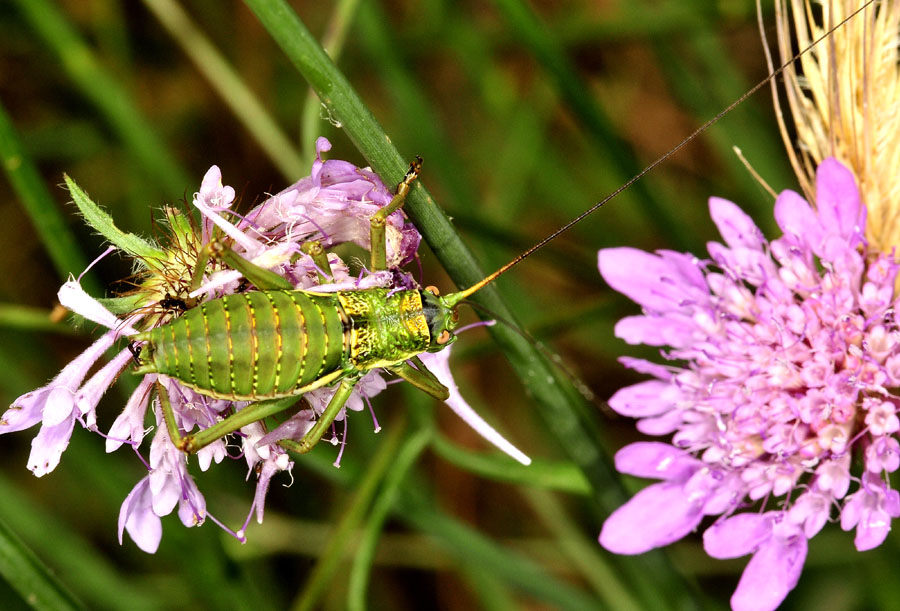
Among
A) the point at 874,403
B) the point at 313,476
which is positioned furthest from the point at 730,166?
the point at 313,476

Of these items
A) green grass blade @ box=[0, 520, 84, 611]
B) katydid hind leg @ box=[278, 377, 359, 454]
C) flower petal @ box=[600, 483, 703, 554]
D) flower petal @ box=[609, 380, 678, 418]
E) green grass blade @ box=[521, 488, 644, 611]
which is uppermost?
green grass blade @ box=[0, 520, 84, 611]

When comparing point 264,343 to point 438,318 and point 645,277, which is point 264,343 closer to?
point 438,318

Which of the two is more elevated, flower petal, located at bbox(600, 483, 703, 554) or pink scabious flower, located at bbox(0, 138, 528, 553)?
pink scabious flower, located at bbox(0, 138, 528, 553)

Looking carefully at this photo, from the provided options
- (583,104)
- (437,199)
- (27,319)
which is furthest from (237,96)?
(583,104)

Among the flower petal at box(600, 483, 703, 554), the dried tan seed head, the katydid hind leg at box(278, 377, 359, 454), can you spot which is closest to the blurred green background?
the flower petal at box(600, 483, 703, 554)

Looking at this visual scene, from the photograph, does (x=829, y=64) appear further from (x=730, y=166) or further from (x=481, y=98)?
(x=481, y=98)

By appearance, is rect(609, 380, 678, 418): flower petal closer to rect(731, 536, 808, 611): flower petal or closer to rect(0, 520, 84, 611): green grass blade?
rect(731, 536, 808, 611): flower petal
